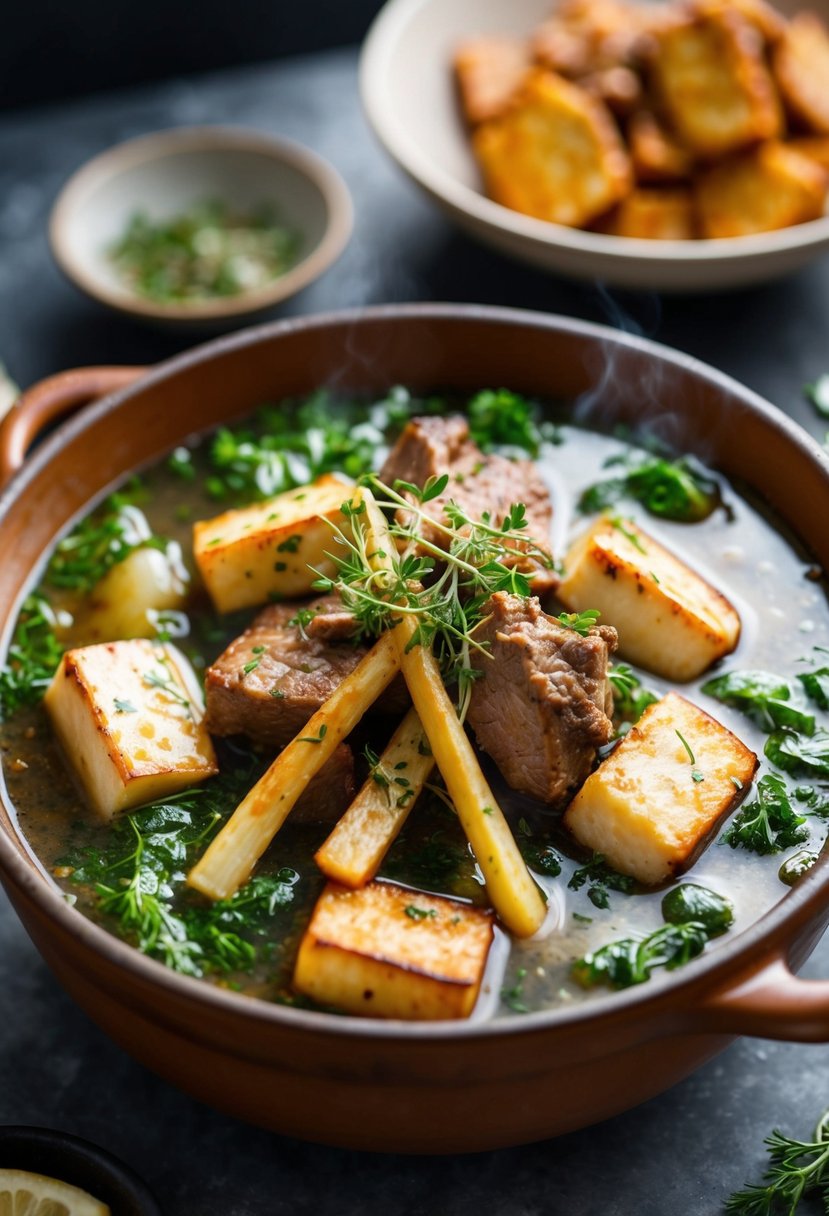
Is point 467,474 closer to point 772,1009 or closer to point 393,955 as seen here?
point 393,955

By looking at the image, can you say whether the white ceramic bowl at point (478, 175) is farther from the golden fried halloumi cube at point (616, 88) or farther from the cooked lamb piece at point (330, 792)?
the cooked lamb piece at point (330, 792)

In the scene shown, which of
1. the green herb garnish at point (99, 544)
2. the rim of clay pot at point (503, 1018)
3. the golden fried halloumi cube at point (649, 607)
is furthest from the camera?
the green herb garnish at point (99, 544)

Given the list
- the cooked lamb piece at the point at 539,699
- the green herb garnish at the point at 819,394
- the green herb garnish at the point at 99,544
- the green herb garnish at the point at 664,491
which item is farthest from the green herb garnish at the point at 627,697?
the green herb garnish at the point at 819,394

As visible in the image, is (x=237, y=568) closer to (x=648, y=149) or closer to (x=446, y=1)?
(x=648, y=149)

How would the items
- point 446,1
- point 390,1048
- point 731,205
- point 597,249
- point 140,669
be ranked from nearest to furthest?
1. point 390,1048
2. point 140,669
3. point 597,249
4. point 731,205
5. point 446,1

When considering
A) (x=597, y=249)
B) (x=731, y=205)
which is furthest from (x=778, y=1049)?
(x=731, y=205)
